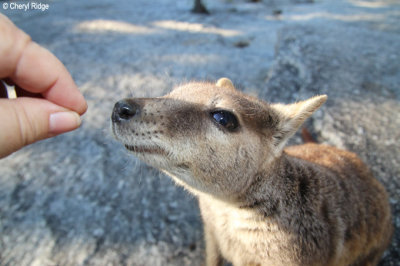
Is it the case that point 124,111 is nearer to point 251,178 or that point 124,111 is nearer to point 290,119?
point 251,178

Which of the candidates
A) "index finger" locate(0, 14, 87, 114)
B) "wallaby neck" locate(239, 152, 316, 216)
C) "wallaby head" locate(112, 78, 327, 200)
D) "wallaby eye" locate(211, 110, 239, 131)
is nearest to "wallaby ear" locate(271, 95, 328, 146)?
"wallaby head" locate(112, 78, 327, 200)

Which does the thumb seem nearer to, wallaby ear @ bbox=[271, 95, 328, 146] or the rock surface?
the rock surface

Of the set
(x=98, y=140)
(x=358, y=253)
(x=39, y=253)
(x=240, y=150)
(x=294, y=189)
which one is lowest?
(x=39, y=253)

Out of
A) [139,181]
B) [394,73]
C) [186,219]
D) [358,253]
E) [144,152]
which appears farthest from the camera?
[394,73]

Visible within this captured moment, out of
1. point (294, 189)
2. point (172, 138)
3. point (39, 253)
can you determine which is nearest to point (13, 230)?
point (39, 253)

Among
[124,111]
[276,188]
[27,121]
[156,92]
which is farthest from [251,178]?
[156,92]

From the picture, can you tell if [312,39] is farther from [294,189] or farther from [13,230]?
[13,230]
